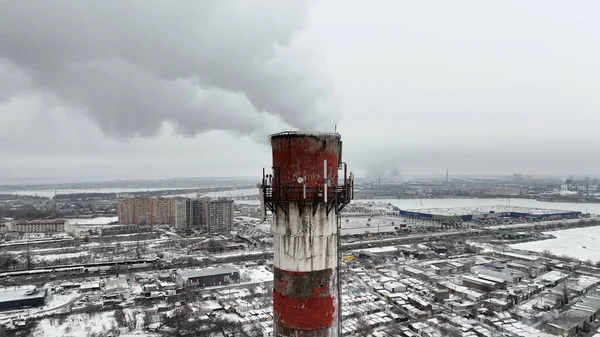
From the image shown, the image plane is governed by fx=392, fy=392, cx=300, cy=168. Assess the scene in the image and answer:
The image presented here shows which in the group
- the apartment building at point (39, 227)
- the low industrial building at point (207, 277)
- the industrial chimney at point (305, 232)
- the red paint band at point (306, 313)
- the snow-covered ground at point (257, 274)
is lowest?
the snow-covered ground at point (257, 274)

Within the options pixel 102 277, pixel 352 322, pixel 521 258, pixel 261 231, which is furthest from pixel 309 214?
pixel 261 231

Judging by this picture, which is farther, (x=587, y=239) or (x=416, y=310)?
(x=587, y=239)

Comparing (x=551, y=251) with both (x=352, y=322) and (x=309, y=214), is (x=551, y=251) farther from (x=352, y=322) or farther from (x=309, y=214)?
(x=309, y=214)

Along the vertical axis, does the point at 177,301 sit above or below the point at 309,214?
below

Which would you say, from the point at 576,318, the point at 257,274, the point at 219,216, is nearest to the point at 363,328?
the point at 576,318

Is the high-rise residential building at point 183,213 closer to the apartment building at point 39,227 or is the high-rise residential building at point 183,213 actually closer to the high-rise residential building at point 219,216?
the high-rise residential building at point 219,216

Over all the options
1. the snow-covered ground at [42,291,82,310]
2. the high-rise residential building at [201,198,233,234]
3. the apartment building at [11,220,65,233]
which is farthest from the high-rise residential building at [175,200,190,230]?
the snow-covered ground at [42,291,82,310]

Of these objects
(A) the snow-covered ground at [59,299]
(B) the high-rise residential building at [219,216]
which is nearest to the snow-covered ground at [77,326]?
(A) the snow-covered ground at [59,299]
